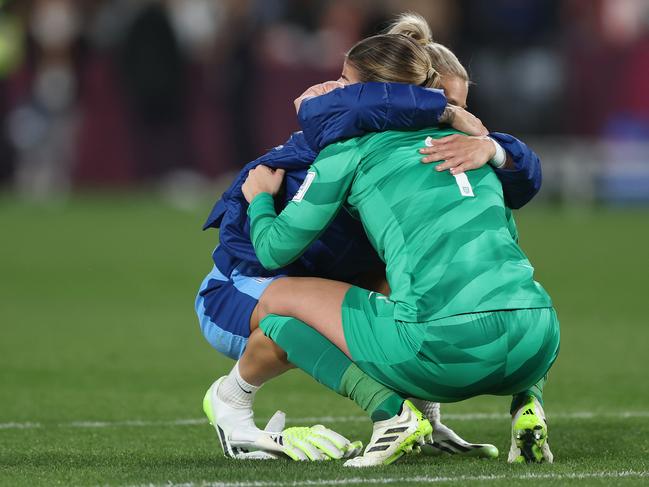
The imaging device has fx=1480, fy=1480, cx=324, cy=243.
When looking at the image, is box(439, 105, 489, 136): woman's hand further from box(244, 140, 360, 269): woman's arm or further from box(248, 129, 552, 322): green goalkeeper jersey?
box(244, 140, 360, 269): woman's arm

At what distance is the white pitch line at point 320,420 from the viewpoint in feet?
19.7

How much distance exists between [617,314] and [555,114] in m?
11.0

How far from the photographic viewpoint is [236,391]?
17.0 ft

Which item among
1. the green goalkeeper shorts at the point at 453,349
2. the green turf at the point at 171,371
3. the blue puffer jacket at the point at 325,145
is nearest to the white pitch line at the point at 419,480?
the green turf at the point at 171,371

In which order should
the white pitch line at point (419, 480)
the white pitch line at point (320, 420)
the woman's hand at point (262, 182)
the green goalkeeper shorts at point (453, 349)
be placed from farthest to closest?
the white pitch line at point (320, 420)
the woman's hand at point (262, 182)
the green goalkeeper shorts at point (453, 349)
the white pitch line at point (419, 480)

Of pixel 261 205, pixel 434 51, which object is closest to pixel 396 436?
pixel 261 205

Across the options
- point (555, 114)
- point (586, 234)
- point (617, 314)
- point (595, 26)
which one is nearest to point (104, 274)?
point (617, 314)

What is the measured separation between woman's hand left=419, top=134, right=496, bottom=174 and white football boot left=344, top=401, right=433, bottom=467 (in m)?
0.77

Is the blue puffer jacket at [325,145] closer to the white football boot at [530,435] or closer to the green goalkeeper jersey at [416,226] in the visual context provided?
the green goalkeeper jersey at [416,226]

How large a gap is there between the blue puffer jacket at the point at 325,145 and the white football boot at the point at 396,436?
30.7 inches

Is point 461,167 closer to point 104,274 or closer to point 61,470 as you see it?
point 61,470

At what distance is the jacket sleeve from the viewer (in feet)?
16.4

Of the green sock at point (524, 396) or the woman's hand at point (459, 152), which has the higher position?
the woman's hand at point (459, 152)

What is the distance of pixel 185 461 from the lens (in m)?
5.03
